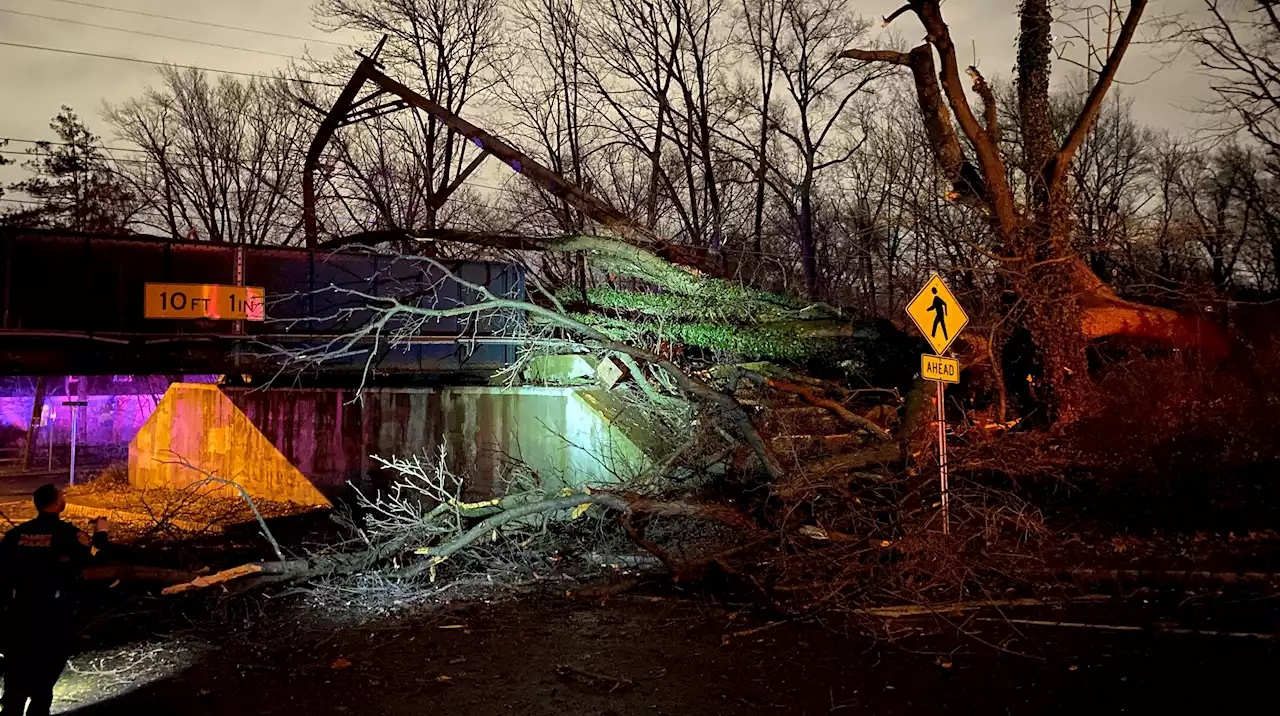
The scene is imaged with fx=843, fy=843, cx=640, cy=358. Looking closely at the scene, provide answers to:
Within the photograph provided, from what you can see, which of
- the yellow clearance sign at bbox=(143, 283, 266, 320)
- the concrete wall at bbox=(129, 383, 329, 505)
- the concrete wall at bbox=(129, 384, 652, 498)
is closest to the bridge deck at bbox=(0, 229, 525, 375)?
the yellow clearance sign at bbox=(143, 283, 266, 320)

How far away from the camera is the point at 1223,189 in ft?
96.3

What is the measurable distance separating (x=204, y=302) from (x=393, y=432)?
3.65 meters

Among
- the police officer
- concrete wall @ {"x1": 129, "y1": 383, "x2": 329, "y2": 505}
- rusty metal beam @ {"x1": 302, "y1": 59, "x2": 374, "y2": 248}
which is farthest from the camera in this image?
rusty metal beam @ {"x1": 302, "y1": 59, "x2": 374, "y2": 248}

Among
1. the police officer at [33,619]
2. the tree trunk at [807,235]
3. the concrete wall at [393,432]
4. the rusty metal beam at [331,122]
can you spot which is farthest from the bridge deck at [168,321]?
the tree trunk at [807,235]

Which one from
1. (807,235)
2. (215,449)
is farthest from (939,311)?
(807,235)

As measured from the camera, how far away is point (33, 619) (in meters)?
4.54

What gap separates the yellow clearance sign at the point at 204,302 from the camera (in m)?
11.7

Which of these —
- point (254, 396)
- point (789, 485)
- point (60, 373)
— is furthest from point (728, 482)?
point (254, 396)

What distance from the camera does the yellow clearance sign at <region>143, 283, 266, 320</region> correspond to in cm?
1174

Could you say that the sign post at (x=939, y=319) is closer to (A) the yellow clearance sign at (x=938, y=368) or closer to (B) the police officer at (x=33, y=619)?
(A) the yellow clearance sign at (x=938, y=368)

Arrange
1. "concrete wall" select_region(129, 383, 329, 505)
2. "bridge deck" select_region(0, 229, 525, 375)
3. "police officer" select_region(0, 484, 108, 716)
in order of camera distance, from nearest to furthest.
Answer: "police officer" select_region(0, 484, 108, 716)
"bridge deck" select_region(0, 229, 525, 375)
"concrete wall" select_region(129, 383, 329, 505)

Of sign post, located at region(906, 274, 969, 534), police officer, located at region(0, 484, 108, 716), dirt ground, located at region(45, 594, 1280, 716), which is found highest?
sign post, located at region(906, 274, 969, 534)

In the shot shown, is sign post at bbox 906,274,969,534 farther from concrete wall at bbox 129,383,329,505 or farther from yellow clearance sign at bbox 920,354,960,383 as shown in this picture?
concrete wall at bbox 129,383,329,505

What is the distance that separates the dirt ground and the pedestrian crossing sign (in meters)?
2.92
